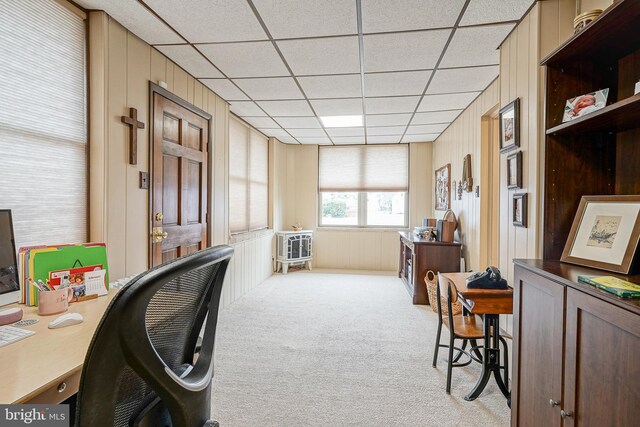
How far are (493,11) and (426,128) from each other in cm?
307

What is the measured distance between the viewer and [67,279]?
1.62 meters

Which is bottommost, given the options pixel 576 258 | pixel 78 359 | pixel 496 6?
pixel 78 359

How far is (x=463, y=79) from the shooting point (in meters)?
3.13

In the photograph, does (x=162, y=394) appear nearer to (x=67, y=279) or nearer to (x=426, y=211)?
(x=67, y=279)

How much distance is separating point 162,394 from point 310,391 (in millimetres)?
1738

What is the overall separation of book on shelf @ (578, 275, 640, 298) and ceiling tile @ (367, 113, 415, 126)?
3.57 metres

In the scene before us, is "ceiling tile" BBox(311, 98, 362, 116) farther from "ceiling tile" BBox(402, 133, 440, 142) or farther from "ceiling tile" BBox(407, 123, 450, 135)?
"ceiling tile" BBox(402, 133, 440, 142)

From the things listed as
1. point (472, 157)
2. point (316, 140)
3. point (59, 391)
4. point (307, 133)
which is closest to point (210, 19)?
point (59, 391)

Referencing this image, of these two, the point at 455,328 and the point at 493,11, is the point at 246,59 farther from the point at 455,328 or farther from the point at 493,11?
the point at 455,328

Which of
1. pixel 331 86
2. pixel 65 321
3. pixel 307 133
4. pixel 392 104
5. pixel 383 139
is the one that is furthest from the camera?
pixel 383 139

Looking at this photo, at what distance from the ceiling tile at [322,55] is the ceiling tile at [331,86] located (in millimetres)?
144

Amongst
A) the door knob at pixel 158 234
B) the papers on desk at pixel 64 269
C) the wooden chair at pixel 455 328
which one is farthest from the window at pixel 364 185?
the papers on desk at pixel 64 269

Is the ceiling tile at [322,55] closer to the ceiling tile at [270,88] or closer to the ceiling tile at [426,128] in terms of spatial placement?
the ceiling tile at [270,88]

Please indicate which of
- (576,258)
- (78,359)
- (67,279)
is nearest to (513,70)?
(576,258)
